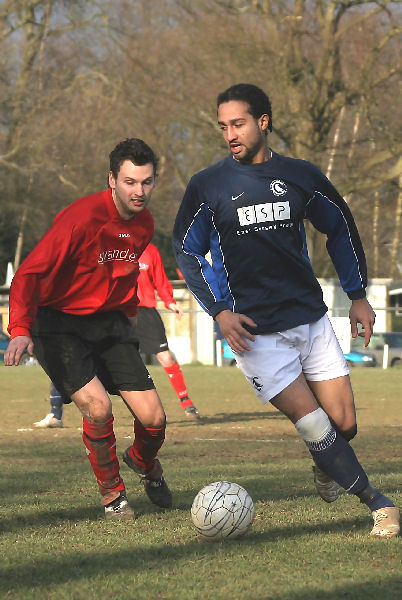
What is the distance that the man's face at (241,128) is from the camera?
531cm

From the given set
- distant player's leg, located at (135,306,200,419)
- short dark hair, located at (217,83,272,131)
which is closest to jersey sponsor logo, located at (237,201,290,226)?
short dark hair, located at (217,83,272,131)

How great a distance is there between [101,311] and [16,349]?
89 centimetres

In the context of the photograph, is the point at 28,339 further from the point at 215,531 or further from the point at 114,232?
the point at 215,531

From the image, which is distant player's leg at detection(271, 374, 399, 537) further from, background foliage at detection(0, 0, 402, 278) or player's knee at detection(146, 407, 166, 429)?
background foliage at detection(0, 0, 402, 278)

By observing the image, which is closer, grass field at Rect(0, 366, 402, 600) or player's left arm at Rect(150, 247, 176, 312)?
grass field at Rect(0, 366, 402, 600)

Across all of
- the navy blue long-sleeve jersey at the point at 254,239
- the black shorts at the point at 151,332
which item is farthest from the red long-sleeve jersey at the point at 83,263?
the black shorts at the point at 151,332

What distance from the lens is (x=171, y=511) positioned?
247 inches

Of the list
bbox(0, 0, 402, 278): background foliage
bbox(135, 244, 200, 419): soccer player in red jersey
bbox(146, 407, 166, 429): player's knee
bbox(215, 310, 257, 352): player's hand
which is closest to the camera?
bbox(215, 310, 257, 352): player's hand

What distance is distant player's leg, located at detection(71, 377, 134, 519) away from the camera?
19.8ft

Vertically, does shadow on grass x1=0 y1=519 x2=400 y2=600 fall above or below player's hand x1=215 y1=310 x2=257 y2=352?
below

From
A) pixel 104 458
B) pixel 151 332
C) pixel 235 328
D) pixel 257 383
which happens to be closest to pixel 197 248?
pixel 235 328

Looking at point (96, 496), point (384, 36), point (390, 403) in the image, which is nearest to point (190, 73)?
point (384, 36)

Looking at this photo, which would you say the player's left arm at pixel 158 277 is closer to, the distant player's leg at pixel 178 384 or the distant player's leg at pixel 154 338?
the distant player's leg at pixel 154 338

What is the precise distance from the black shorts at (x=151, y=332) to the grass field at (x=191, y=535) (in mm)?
2970
